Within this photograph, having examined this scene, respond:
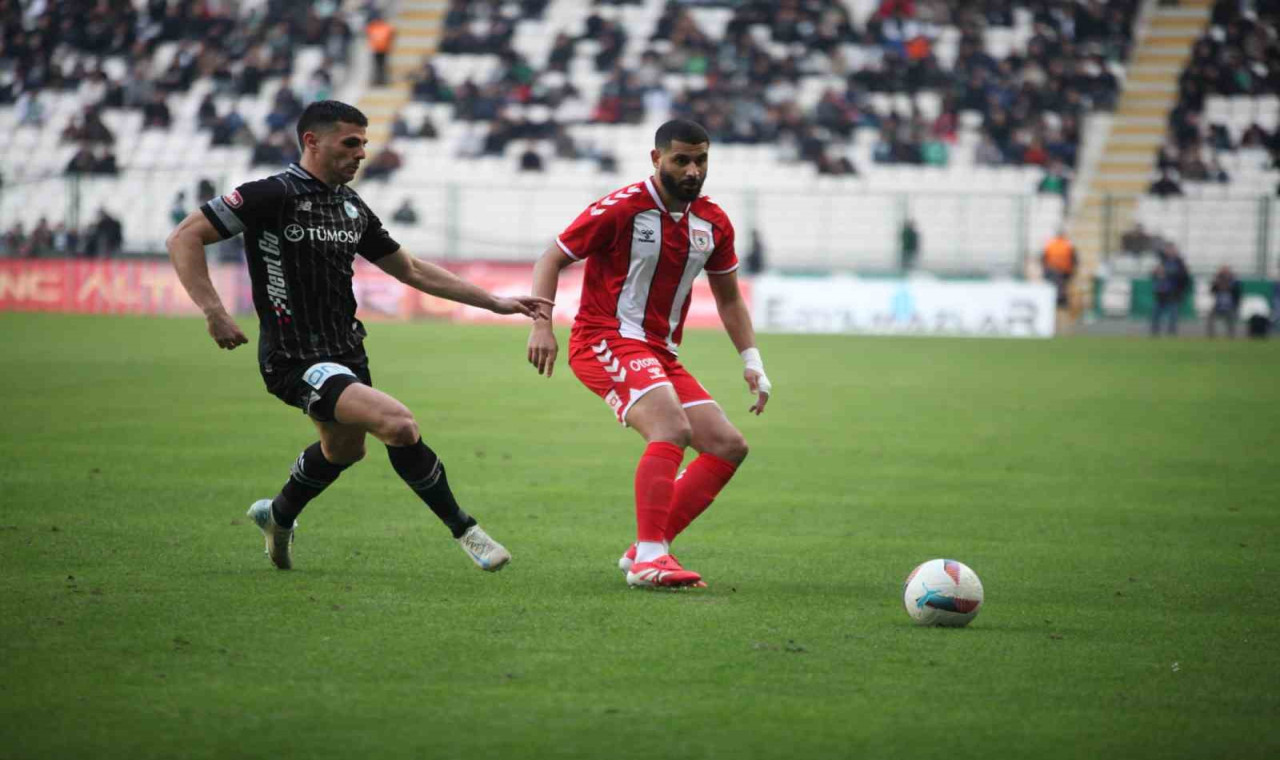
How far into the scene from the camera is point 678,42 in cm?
3741

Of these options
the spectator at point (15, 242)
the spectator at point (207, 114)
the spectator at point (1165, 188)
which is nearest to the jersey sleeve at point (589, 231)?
the spectator at point (1165, 188)

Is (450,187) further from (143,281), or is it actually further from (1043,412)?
(1043,412)

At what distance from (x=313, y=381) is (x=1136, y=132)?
3191 centimetres

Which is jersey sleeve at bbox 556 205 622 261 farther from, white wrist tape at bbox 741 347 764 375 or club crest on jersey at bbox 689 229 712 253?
white wrist tape at bbox 741 347 764 375

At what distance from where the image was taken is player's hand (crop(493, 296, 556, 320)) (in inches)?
275

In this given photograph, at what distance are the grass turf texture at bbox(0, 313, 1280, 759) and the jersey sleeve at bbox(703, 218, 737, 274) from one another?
144cm

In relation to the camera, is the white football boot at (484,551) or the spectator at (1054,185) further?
the spectator at (1054,185)

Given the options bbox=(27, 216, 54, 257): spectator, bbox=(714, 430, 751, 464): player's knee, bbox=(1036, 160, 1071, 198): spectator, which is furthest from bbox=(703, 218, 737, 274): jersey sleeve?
bbox=(27, 216, 54, 257): spectator

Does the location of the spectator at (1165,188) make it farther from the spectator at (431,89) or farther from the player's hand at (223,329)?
the player's hand at (223,329)

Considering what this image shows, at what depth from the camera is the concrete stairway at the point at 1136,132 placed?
32500 millimetres

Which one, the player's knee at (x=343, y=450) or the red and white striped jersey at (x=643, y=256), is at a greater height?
the red and white striped jersey at (x=643, y=256)

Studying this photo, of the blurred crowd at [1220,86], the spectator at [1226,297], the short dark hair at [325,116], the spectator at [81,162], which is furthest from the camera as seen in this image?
the spectator at [81,162]

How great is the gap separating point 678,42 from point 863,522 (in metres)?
29.8

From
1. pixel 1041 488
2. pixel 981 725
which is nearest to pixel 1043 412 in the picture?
pixel 1041 488
